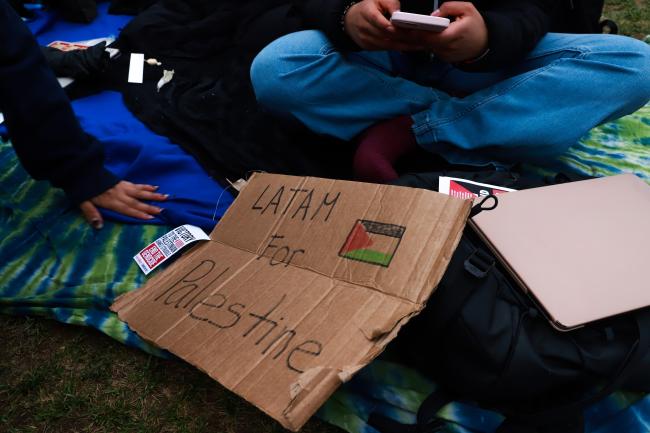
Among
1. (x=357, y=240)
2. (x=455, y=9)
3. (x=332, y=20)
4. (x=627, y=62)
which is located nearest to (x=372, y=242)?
(x=357, y=240)

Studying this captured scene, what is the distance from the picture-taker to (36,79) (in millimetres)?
927

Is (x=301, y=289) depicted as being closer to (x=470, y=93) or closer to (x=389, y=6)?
(x=389, y=6)

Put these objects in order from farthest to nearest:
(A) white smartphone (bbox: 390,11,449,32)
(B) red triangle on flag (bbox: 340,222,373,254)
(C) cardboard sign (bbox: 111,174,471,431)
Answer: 1. (A) white smartphone (bbox: 390,11,449,32)
2. (B) red triangle on flag (bbox: 340,222,373,254)
3. (C) cardboard sign (bbox: 111,174,471,431)

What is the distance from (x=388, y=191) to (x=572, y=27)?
2.82 feet

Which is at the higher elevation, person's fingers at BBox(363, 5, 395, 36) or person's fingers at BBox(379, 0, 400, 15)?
person's fingers at BBox(379, 0, 400, 15)

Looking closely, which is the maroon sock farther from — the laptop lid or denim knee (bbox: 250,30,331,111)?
the laptop lid

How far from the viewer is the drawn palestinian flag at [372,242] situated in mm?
701

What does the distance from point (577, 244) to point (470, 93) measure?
587mm

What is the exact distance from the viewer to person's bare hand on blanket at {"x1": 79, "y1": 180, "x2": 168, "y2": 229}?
1104 mm

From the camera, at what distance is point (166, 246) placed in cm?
100

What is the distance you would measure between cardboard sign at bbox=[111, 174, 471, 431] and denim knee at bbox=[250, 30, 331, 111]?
352 millimetres

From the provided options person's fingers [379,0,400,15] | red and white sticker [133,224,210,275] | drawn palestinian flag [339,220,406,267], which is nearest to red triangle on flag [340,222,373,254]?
drawn palestinian flag [339,220,406,267]

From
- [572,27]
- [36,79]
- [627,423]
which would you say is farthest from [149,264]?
[572,27]

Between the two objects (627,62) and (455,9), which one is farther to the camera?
(627,62)
